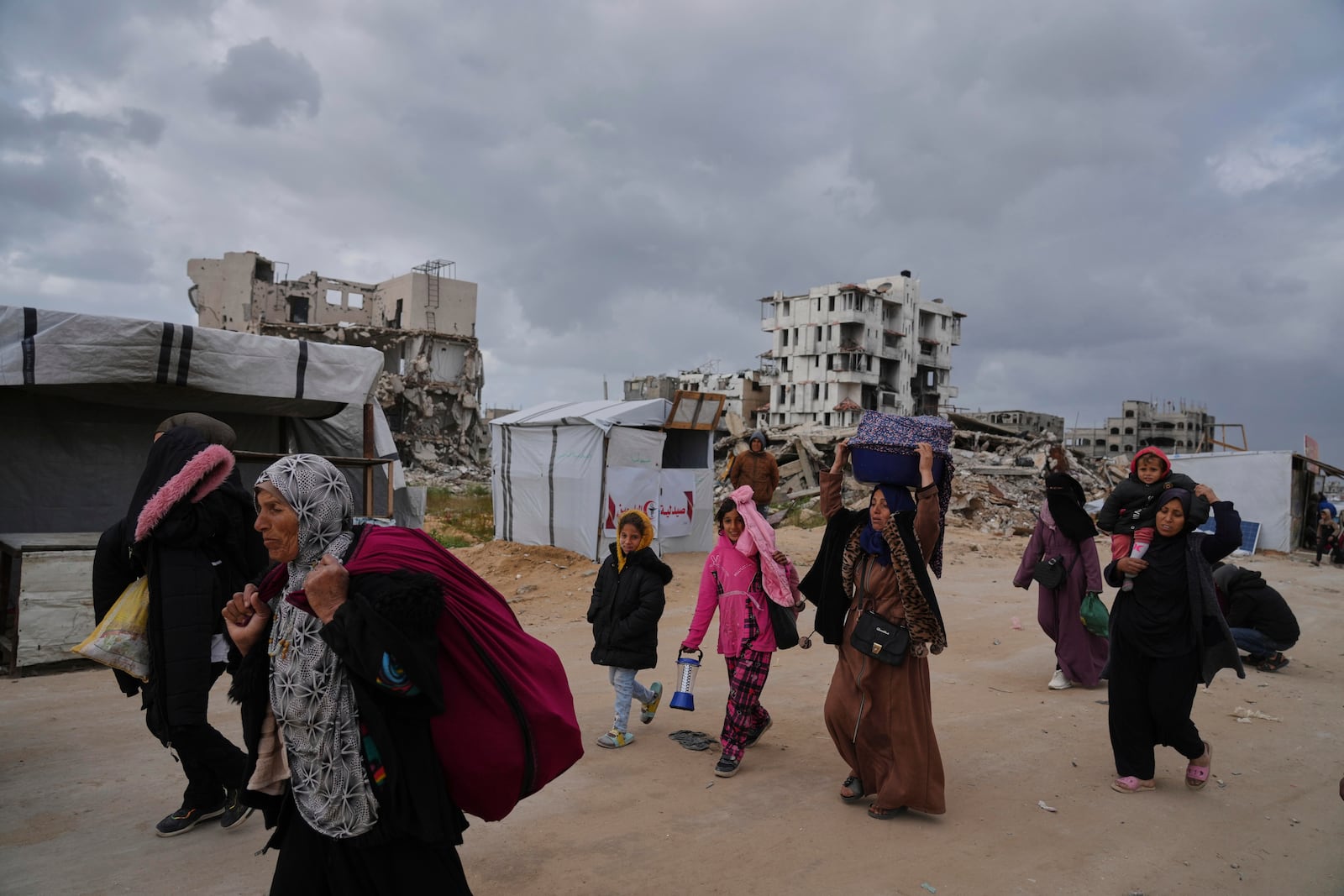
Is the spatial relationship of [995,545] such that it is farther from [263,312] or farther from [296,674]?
[263,312]

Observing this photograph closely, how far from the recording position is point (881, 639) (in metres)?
3.87

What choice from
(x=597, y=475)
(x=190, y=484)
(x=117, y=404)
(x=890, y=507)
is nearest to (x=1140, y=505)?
(x=890, y=507)

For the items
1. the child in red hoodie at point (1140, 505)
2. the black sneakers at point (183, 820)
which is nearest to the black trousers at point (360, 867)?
the black sneakers at point (183, 820)

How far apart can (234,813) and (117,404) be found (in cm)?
540

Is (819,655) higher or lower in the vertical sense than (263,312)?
lower

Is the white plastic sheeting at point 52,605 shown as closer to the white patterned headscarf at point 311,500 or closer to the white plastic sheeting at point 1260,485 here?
the white patterned headscarf at point 311,500

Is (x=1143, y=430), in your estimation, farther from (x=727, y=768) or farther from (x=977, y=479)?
(x=727, y=768)

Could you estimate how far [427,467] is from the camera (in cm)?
3472

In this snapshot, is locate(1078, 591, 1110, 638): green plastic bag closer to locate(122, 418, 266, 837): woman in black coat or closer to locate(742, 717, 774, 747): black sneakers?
locate(742, 717, 774, 747): black sneakers

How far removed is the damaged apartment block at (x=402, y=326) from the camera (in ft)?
119

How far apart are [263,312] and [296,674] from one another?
41.8 m

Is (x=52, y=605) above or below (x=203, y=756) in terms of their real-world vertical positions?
above

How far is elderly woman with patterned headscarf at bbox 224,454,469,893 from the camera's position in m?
1.94

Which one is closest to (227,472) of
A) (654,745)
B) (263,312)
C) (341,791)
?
(341,791)
